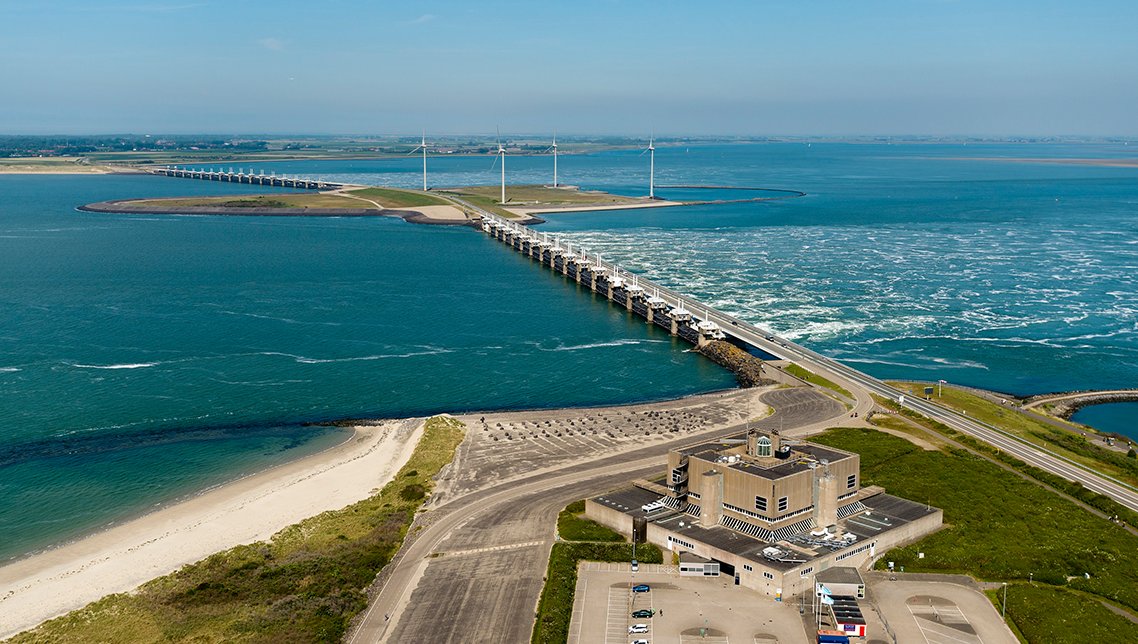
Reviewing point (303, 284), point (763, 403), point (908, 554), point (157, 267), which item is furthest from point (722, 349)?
point (157, 267)

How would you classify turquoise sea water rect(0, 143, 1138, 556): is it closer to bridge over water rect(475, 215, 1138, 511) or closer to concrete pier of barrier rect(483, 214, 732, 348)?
concrete pier of barrier rect(483, 214, 732, 348)

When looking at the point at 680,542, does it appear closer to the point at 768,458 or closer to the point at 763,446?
the point at 768,458

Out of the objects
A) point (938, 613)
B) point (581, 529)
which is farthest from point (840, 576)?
point (581, 529)

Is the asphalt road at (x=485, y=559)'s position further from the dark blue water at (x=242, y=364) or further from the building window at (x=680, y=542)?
the dark blue water at (x=242, y=364)

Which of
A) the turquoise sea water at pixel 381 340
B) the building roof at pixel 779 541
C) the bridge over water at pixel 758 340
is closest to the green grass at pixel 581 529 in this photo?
the building roof at pixel 779 541

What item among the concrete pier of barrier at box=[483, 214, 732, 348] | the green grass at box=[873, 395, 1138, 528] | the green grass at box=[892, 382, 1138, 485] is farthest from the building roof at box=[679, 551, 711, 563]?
the concrete pier of barrier at box=[483, 214, 732, 348]

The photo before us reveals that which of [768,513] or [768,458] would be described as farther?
[768,458]
